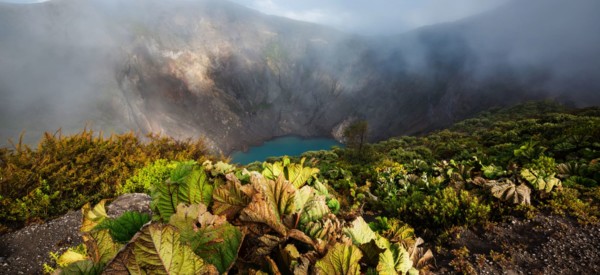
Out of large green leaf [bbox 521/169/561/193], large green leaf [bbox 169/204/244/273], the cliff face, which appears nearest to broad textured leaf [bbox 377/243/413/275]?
large green leaf [bbox 169/204/244/273]

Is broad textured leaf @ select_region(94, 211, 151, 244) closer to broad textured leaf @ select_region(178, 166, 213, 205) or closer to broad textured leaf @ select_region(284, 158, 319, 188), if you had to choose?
broad textured leaf @ select_region(178, 166, 213, 205)

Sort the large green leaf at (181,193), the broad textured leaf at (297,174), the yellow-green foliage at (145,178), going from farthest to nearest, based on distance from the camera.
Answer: the yellow-green foliage at (145,178), the broad textured leaf at (297,174), the large green leaf at (181,193)

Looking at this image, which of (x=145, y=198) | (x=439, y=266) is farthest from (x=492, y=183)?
(x=145, y=198)

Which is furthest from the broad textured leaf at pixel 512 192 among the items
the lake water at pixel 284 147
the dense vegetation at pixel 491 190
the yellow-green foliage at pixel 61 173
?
the lake water at pixel 284 147

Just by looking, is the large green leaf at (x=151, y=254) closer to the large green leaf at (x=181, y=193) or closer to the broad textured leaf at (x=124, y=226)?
the broad textured leaf at (x=124, y=226)

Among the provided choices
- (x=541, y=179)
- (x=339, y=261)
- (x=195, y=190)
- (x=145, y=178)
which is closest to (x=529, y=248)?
(x=541, y=179)

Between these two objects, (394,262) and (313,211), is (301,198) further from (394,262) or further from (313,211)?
(394,262)

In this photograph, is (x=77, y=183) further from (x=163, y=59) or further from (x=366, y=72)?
(x=366, y=72)
